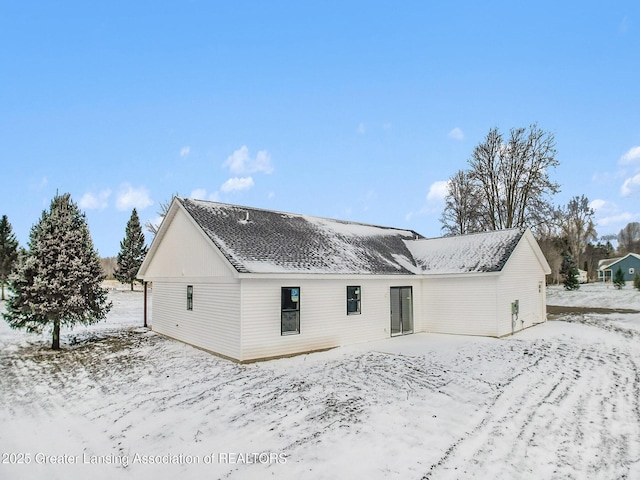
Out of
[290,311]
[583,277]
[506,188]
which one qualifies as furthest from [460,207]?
[583,277]

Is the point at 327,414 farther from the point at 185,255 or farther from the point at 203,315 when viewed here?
the point at 185,255

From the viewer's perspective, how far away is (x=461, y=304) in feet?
53.3

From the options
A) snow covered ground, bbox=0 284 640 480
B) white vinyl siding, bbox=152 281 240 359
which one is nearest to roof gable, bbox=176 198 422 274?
white vinyl siding, bbox=152 281 240 359

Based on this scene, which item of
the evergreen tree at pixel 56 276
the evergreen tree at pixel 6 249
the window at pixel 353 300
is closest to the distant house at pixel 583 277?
the window at pixel 353 300

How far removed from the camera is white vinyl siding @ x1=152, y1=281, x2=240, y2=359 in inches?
451

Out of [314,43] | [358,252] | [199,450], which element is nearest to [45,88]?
[314,43]

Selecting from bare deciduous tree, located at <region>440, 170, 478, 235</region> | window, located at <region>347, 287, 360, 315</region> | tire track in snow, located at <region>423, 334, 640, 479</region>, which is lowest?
tire track in snow, located at <region>423, 334, 640, 479</region>

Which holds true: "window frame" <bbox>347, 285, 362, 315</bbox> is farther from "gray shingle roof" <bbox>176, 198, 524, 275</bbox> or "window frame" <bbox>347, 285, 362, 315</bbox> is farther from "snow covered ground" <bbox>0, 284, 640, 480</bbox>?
"snow covered ground" <bbox>0, 284, 640, 480</bbox>

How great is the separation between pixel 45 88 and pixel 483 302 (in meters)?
19.7

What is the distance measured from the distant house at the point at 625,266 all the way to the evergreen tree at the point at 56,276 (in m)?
60.4

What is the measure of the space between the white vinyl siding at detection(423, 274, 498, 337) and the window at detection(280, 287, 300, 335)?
7.55 metres

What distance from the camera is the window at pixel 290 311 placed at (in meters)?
12.0

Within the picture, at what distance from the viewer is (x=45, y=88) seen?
1464 centimetres

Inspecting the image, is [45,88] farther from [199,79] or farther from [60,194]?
[199,79]
